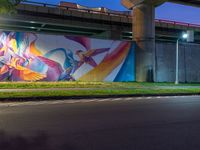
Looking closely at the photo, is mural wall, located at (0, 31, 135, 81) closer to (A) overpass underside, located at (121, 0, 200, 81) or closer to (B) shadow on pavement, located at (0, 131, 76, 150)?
(A) overpass underside, located at (121, 0, 200, 81)

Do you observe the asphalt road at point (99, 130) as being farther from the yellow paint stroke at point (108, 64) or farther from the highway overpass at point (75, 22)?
the highway overpass at point (75, 22)

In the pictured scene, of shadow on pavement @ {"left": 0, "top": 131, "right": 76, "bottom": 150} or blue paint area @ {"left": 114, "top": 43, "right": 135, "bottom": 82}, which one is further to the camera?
blue paint area @ {"left": 114, "top": 43, "right": 135, "bottom": 82}

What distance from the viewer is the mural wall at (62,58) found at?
2869 centimetres

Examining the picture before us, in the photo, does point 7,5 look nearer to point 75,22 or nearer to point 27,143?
point 27,143

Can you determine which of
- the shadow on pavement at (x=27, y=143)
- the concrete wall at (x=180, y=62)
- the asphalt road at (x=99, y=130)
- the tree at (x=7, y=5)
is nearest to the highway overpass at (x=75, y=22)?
the concrete wall at (x=180, y=62)

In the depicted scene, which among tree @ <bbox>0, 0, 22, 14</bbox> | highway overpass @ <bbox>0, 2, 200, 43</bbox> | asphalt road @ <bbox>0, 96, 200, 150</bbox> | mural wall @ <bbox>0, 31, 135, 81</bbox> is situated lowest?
asphalt road @ <bbox>0, 96, 200, 150</bbox>

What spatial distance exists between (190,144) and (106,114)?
14.2 ft

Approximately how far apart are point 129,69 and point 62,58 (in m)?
7.89

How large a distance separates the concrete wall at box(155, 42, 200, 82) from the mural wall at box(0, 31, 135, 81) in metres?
3.80

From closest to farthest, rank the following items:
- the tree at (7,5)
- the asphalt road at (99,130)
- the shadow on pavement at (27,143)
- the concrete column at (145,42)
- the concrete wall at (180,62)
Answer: the shadow on pavement at (27,143) → the asphalt road at (99,130) → the tree at (7,5) → the concrete column at (145,42) → the concrete wall at (180,62)

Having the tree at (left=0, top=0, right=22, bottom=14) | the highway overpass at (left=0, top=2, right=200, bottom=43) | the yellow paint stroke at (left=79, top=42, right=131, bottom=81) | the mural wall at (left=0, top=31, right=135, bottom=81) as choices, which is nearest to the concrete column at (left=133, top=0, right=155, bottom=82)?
the mural wall at (left=0, top=31, right=135, bottom=81)

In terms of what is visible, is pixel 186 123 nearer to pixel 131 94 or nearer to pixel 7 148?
pixel 7 148

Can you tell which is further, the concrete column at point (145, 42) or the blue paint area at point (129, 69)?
the concrete column at point (145, 42)

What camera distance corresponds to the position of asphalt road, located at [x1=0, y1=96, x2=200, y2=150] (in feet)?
20.7
